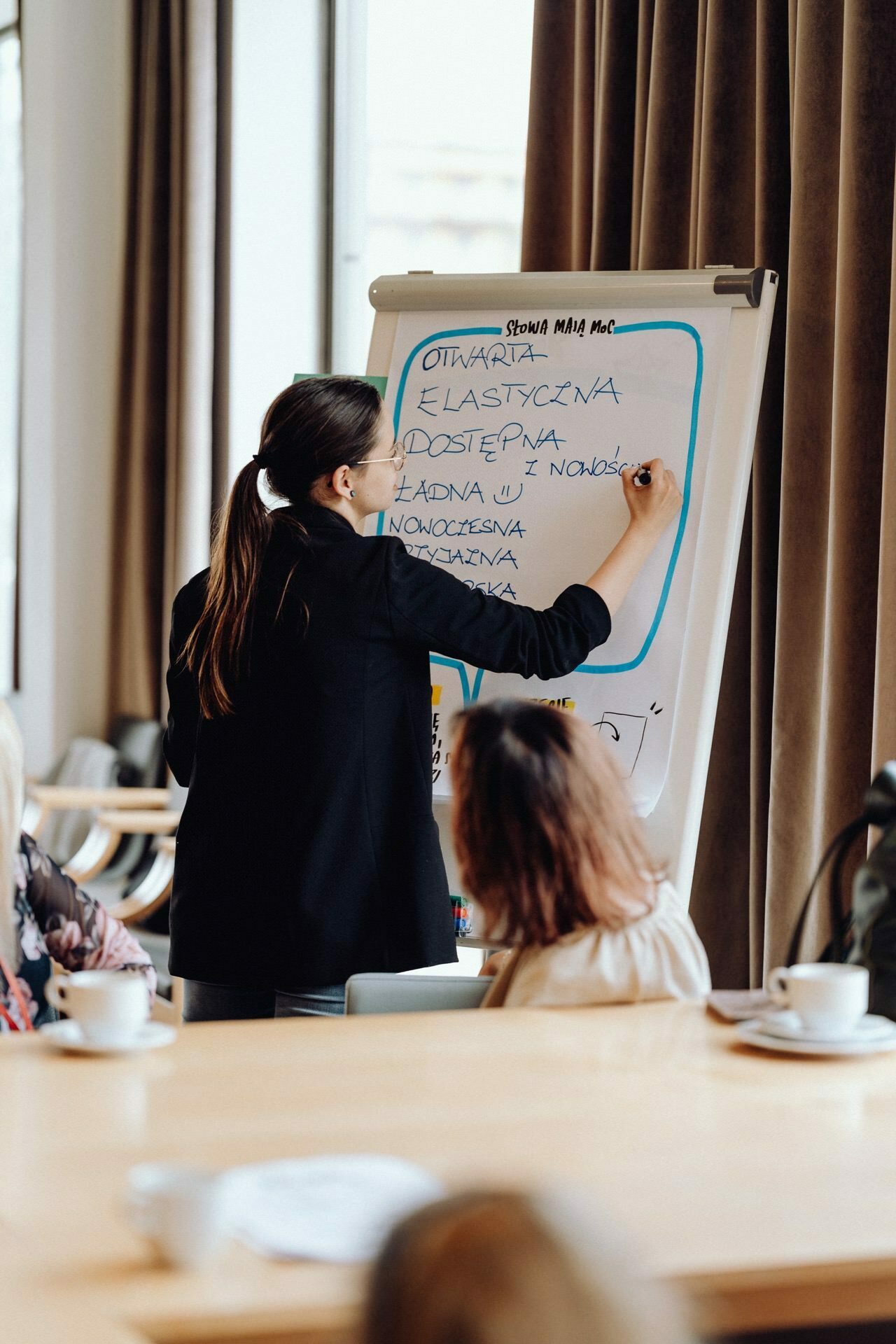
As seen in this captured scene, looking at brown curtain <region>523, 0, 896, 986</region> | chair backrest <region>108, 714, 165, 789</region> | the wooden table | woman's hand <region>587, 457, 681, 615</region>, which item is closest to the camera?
the wooden table

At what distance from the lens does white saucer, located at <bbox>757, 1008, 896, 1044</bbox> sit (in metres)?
1.41

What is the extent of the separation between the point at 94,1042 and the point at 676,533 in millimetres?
1271

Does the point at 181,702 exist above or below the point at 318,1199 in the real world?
above

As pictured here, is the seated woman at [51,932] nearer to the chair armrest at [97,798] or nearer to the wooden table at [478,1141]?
the wooden table at [478,1141]

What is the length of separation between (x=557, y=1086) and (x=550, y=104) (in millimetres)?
2423

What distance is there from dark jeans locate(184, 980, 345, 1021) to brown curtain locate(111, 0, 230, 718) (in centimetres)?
283

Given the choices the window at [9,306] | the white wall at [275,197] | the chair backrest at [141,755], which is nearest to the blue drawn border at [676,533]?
the white wall at [275,197]

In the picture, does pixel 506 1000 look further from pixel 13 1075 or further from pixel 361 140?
pixel 361 140

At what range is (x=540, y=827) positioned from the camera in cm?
149

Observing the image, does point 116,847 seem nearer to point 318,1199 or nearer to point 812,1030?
point 812,1030

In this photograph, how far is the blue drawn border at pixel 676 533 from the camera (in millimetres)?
2293

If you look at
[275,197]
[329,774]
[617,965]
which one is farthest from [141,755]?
[617,965]

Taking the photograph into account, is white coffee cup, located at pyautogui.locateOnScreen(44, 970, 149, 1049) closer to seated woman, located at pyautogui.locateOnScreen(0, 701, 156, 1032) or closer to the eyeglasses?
seated woman, located at pyautogui.locateOnScreen(0, 701, 156, 1032)

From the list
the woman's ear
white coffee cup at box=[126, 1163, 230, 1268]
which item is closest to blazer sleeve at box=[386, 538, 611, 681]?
the woman's ear
